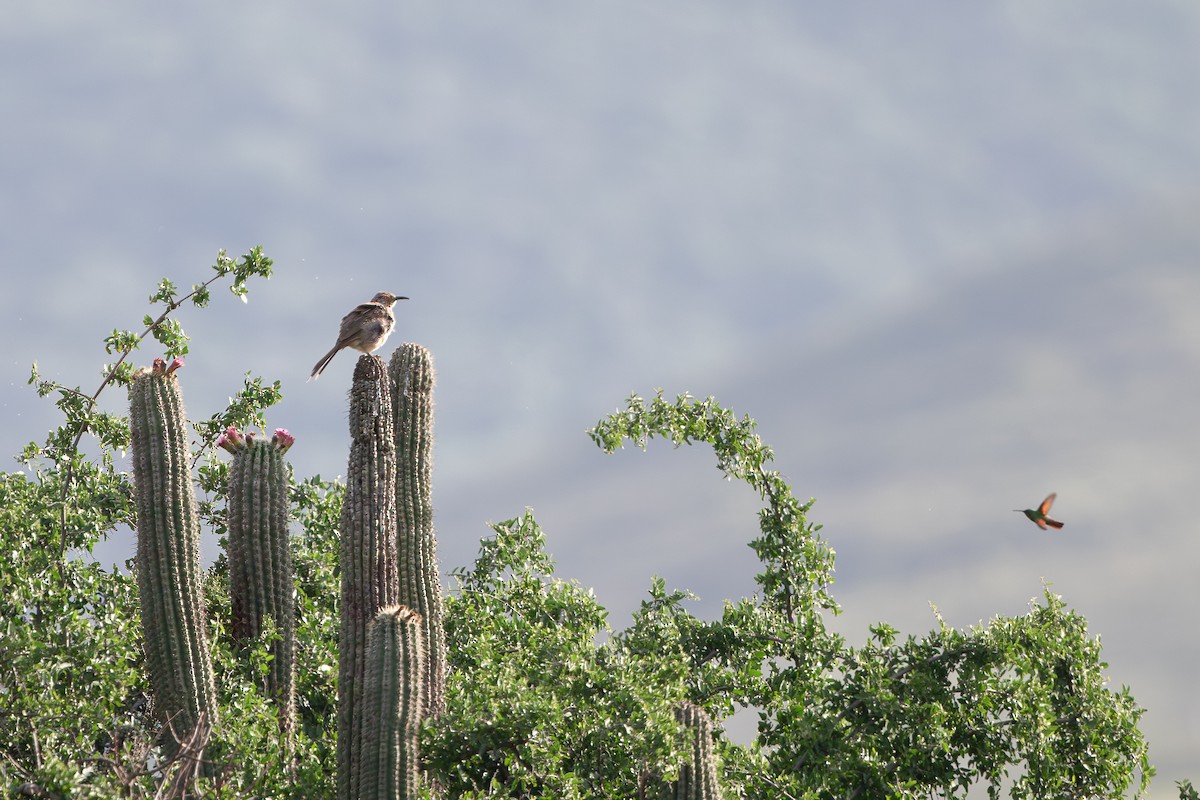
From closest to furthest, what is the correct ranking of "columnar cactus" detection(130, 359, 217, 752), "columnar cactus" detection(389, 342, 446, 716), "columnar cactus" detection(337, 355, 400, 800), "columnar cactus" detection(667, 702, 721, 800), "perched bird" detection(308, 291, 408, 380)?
"columnar cactus" detection(667, 702, 721, 800) → "columnar cactus" detection(337, 355, 400, 800) → "columnar cactus" detection(389, 342, 446, 716) → "columnar cactus" detection(130, 359, 217, 752) → "perched bird" detection(308, 291, 408, 380)

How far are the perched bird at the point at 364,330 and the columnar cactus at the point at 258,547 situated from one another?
1.03 metres

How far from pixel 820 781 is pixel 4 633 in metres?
6.63

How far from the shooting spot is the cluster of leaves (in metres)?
10.6

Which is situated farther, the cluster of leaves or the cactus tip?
the cactus tip

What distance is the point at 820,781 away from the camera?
1202cm

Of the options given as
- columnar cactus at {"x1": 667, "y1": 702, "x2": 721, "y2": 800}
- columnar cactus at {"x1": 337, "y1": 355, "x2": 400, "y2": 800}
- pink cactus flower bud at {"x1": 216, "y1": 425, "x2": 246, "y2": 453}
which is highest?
pink cactus flower bud at {"x1": 216, "y1": 425, "x2": 246, "y2": 453}

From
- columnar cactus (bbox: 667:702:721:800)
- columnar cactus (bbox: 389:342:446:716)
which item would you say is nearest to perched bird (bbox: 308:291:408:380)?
columnar cactus (bbox: 389:342:446:716)

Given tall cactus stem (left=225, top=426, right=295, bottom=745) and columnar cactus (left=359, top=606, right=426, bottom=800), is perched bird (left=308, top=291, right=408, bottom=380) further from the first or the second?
columnar cactus (left=359, top=606, right=426, bottom=800)

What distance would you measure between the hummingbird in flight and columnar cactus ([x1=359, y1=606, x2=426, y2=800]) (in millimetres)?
5524

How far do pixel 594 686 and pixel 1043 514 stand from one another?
4.39 m

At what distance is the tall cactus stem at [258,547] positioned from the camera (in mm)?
13047

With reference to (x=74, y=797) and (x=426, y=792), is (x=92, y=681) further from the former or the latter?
(x=426, y=792)

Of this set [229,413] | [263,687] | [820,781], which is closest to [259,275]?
[229,413]

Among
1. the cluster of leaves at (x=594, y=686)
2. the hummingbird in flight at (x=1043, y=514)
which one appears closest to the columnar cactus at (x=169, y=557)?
the cluster of leaves at (x=594, y=686)
